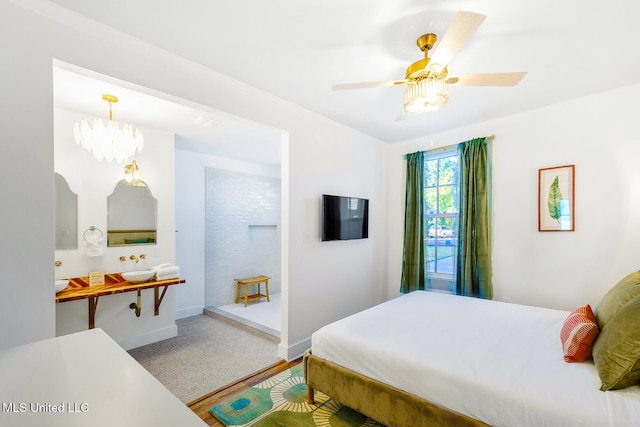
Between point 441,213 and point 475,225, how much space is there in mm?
453

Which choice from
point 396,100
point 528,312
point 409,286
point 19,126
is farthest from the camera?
point 409,286

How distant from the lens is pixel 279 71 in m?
2.24

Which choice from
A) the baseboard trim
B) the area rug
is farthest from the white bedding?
the baseboard trim

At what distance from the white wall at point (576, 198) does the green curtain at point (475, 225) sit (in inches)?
4.7

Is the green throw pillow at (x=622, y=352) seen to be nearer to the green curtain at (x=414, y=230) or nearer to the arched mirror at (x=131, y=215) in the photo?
the green curtain at (x=414, y=230)

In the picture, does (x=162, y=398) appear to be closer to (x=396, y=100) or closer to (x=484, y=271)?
(x=396, y=100)

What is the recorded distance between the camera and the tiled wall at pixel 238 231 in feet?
15.0

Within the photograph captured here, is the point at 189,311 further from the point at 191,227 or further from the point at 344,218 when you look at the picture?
the point at 344,218

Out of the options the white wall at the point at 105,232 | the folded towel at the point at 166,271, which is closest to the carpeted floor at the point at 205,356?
the white wall at the point at 105,232

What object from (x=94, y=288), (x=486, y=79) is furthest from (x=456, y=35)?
(x=94, y=288)

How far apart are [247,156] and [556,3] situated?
4014 millimetres

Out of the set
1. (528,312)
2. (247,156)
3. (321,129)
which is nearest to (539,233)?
(528,312)

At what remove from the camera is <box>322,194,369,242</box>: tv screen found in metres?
3.20

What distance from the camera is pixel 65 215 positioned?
9.33ft
